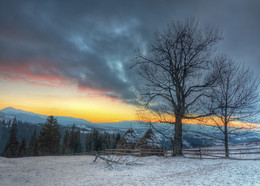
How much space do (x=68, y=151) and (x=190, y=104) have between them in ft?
175

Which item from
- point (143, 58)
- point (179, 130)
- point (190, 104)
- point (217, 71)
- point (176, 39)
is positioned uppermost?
point (176, 39)

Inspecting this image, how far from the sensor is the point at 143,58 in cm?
1816

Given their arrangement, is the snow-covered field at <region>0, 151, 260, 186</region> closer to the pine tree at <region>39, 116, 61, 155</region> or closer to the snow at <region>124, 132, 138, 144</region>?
the snow at <region>124, 132, 138, 144</region>

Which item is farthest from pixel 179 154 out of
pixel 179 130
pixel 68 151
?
pixel 68 151

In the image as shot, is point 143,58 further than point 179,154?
Yes

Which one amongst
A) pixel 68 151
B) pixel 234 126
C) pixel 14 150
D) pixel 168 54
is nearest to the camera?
pixel 234 126

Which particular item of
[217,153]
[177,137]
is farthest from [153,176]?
[217,153]

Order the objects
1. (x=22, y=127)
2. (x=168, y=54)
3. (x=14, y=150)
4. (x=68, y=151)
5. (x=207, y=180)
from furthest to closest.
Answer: (x=22, y=127) → (x=68, y=151) → (x=14, y=150) → (x=168, y=54) → (x=207, y=180)

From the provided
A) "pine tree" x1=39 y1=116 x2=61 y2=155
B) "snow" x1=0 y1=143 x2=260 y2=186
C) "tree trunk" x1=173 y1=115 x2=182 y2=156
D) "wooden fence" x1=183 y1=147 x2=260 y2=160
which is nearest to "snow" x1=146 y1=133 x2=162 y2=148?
"wooden fence" x1=183 y1=147 x2=260 y2=160

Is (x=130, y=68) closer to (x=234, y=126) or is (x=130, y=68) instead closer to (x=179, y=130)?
(x=179, y=130)

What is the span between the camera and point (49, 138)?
130ft

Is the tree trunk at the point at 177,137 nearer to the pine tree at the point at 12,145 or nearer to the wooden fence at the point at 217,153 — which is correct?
the wooden fence at the point at 217,153

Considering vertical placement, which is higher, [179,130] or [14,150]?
[179,130]

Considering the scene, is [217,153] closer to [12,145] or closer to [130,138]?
[130,138]
